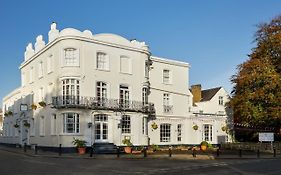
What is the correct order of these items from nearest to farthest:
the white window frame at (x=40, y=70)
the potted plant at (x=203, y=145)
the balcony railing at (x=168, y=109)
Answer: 1. the white window frame at (x=40, y=70)
2. the potted plant at (x=203, y=145)
3. the balcony railing at (x=168, y=109)

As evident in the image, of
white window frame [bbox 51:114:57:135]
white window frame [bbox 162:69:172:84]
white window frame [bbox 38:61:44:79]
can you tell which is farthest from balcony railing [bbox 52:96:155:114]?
white window frame [bbox 38:61:44:79]

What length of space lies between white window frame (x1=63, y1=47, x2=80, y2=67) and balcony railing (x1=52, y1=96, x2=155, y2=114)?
318 centimetres

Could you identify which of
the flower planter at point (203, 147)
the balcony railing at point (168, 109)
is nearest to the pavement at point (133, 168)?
the flower planter at point (203, 147)

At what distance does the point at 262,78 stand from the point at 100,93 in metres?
18.3

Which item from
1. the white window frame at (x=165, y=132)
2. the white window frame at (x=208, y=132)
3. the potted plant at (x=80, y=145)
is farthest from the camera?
the white window frame at (x=208, y=132)

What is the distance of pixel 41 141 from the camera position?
4241 centimetres

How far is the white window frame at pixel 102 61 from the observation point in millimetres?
40219

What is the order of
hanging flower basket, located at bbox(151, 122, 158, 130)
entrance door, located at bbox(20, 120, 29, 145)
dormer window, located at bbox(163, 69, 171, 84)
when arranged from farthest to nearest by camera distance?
entrance door, located at bbox(20, 120, 29, 145), dormer window, located at bbox(163, 69, 171, 84), hanging flower basket, located at bbox(151, 122, 158, 130)

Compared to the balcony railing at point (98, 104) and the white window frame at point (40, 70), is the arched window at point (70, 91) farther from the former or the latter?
the white window frame at point (40, 70)

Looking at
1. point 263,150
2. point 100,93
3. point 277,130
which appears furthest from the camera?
point 277,130

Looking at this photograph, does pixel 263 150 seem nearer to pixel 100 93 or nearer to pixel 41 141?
pixel 100 93

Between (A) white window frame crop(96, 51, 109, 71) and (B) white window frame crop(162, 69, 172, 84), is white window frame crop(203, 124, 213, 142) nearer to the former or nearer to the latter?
(B) white window frame crop(162, 69, 172, 84)

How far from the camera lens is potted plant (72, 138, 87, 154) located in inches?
1423

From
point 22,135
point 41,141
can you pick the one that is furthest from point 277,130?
point 22,135
